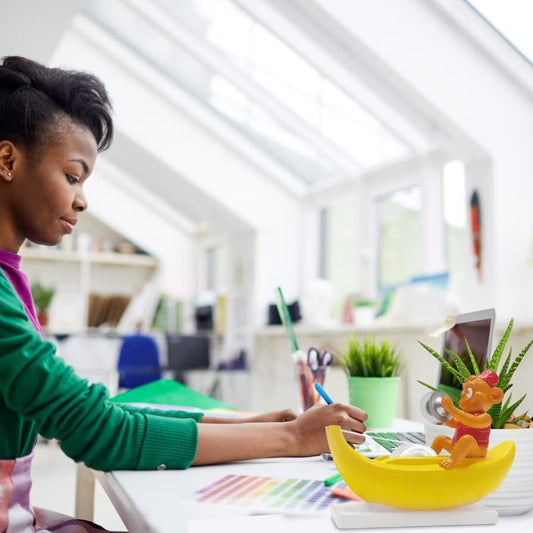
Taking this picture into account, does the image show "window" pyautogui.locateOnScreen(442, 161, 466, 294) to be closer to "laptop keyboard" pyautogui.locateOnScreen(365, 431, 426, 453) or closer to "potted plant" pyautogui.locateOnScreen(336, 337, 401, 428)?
"potted plant" pyautogui.locateOnScreen(336, 337, 401, 428)

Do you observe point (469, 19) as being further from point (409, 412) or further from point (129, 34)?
point (129, 34)

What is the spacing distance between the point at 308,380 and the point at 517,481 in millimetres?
665

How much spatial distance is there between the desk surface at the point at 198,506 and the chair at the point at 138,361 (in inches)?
149

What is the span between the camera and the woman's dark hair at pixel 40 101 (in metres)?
0.90

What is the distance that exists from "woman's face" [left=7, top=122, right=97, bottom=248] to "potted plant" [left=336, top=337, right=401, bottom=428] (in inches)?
26.1

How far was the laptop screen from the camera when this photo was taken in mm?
994

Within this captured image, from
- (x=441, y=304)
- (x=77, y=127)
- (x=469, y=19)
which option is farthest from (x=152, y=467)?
(x=469, y=19)

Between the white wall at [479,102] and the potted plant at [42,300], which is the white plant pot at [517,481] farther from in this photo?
the potted plant at [42,300]

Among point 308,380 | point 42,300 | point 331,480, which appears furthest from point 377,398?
point 42,300

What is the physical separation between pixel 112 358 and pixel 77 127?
15.0ft

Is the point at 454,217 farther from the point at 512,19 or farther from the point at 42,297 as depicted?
the point at 42,297

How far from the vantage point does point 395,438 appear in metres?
1.12

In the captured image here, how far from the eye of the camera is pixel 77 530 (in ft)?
3.12

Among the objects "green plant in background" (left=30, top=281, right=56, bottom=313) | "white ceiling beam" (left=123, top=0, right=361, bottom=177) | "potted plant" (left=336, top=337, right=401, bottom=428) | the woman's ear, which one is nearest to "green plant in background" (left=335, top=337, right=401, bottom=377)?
"potted plant" (left=336, top=337, right=401, bottom=428)
